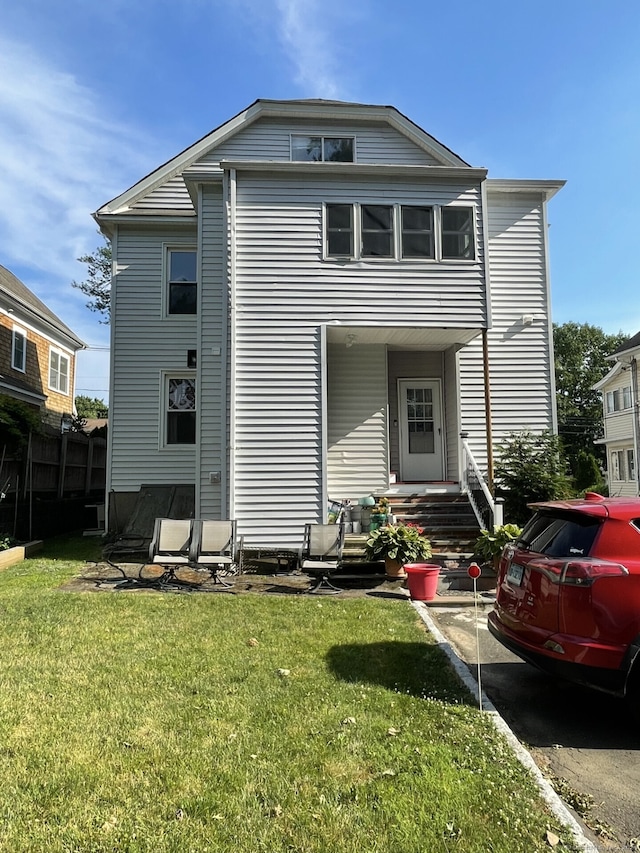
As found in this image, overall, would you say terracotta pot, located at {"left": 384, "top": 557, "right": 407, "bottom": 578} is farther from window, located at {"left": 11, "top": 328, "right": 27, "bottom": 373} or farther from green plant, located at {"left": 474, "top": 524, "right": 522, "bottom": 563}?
window, located at {"left": 11, "top": 328, "right": 27, "bottom": 373}

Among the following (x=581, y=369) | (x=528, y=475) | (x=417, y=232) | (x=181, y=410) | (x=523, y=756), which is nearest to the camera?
(x=523, y=756)

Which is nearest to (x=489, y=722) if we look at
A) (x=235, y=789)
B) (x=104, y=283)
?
(x=235, y=789)

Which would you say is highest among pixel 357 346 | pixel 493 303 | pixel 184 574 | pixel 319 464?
pixel 493 303

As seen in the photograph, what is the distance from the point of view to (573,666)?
3791 mm

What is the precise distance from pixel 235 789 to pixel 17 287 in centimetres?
2055

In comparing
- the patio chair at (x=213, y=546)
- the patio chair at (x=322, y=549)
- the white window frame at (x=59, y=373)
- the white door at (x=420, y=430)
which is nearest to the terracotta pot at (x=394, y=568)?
the patio chair at (x=322, y=549)

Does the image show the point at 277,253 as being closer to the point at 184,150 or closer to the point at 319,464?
the point at 319,464

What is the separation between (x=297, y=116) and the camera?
1309 centimetres

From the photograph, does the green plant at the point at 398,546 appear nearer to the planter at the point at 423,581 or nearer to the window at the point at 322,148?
the planter at the point at 423,581

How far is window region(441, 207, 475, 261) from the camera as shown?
10.9m

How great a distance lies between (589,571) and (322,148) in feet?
40.2

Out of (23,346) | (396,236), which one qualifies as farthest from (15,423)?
(396,236)

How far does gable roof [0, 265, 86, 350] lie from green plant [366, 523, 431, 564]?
13.6 meters

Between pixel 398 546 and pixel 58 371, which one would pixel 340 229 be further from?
pixel 58 371
